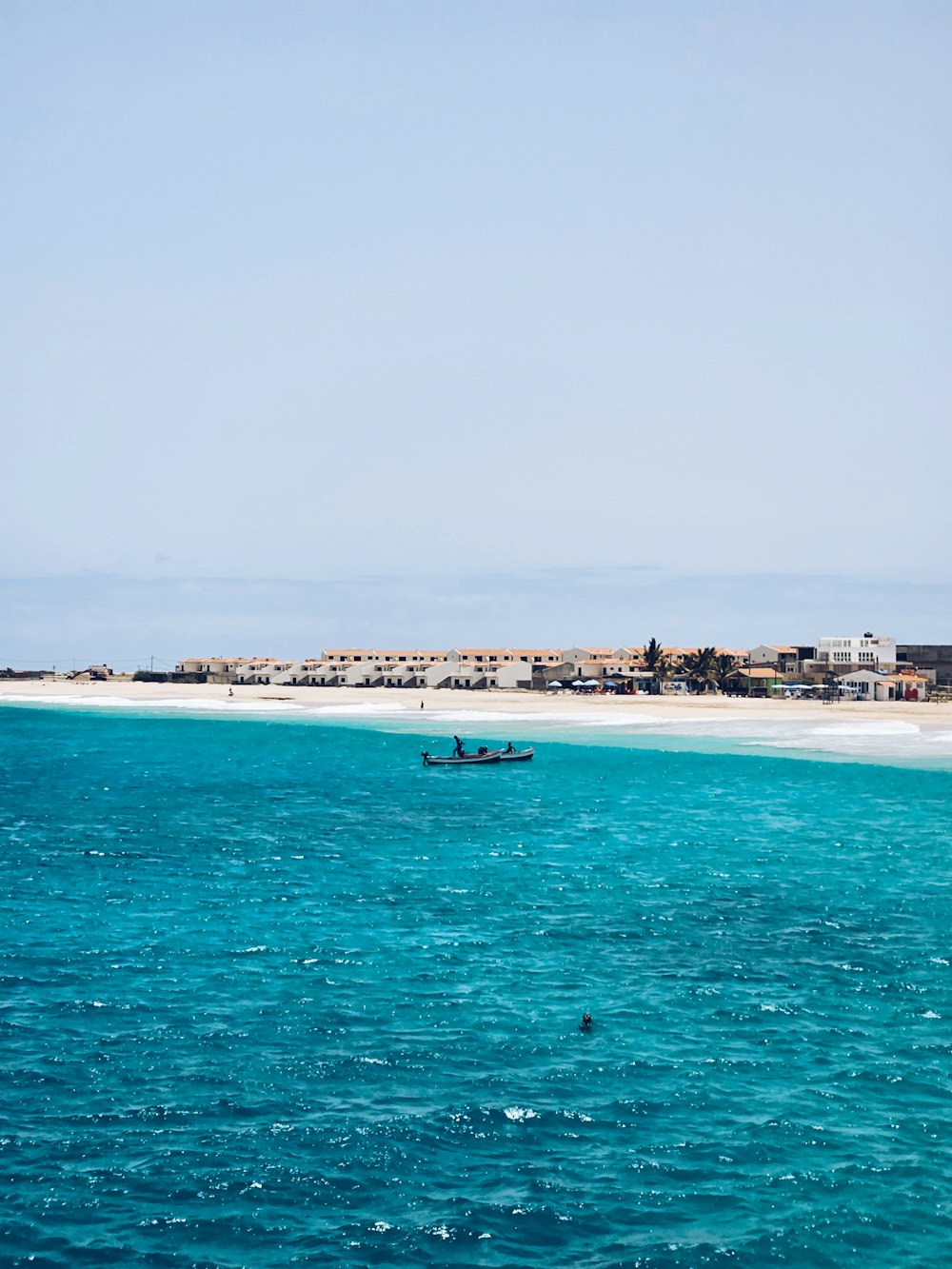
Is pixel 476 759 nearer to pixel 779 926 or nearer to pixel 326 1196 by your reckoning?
pixel 779 926

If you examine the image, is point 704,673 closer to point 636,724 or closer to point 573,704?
point 573,704

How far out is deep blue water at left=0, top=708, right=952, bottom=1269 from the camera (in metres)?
19.4

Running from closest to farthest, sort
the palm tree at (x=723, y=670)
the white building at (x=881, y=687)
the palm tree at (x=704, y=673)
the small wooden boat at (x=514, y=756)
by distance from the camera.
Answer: the small wooden boat at (x=514, y=756) < the white building at (x=881, y=687) < the palm tree at (x=723, y=670) < the palm tree at (x=704, y=673)

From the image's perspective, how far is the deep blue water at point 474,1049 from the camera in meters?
19.4

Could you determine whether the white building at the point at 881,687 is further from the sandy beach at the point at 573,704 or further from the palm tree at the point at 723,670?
the palm tree at the point at 723,670

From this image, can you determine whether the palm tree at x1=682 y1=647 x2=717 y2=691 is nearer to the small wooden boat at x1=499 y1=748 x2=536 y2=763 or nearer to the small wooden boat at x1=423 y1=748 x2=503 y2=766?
the small wooden boat at x1=499 y1=748 x2=536 y2=763

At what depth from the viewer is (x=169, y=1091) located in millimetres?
24234

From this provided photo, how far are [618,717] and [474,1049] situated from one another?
115 metres

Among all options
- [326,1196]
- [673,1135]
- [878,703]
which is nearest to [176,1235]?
[326,1196]

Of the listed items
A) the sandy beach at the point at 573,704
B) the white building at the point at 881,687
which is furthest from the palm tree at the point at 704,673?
the white building at the point at 881,687

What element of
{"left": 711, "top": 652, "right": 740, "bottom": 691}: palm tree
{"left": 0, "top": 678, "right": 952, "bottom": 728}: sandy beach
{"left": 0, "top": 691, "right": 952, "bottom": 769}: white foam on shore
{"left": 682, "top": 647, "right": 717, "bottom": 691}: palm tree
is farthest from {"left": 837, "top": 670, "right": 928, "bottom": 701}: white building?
{"left": 0, "top": 691, "right": 952, "bottom": 769}: white foam on shore

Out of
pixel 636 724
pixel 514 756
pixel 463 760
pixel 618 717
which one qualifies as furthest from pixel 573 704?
pixel 463 760

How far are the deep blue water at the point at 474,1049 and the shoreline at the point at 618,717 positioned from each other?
169 feet

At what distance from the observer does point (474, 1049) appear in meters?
26.5
